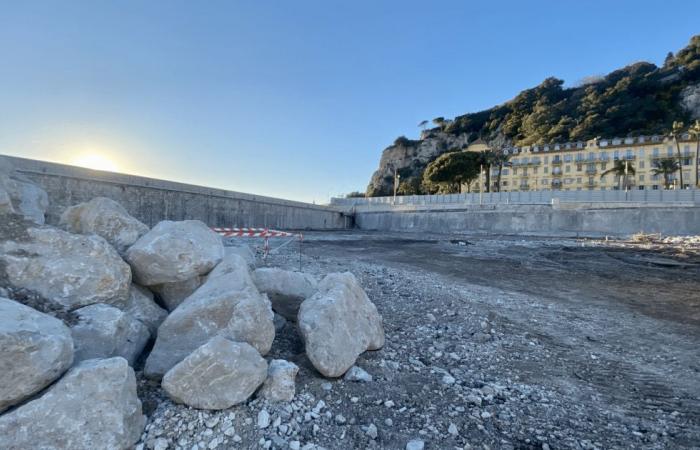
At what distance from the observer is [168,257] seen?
4309 mm

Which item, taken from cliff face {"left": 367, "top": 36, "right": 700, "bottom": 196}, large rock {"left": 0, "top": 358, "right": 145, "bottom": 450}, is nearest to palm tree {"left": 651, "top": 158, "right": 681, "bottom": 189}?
cliff face {"left": 367, "top": 36, "right": 700, "bottom": 196}

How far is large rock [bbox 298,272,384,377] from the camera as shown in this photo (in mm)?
3744

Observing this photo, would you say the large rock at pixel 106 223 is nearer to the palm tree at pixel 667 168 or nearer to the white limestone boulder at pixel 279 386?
the white limestone boulder at pixel 279 386

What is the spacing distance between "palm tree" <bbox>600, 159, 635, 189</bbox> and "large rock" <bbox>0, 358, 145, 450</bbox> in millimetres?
80014

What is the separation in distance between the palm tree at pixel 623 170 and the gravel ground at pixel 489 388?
236 feet

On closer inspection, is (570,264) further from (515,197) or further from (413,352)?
(515,197)

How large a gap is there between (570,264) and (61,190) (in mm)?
27420

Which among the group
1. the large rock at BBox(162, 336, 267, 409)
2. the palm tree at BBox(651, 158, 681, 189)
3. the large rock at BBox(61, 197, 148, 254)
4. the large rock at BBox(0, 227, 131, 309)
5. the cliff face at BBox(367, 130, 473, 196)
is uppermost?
the cliff face at BBox(367, 130, 473, 196)

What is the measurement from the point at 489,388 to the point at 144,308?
4.20m

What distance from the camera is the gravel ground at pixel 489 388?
2.94 m

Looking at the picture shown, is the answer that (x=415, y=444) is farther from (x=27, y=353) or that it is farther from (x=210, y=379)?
(x=27, y=353)

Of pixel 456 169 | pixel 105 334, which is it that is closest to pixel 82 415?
pixel 105 334

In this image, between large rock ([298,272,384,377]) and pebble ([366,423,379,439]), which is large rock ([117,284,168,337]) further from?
pebble ([366,423,379,439])

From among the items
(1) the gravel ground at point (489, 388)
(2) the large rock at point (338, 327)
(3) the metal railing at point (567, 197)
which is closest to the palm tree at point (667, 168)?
(3) the metal railing at point (567, 197)
